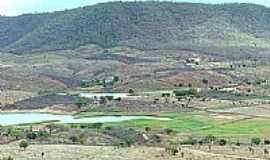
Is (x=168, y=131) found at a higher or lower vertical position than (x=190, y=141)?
higher

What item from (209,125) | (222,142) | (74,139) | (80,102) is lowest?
(222,142)

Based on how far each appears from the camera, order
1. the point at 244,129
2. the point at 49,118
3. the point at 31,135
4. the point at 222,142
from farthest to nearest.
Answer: the point at 49,118 → the point at 244,129 → the point at 31,135 → the point at 222,142

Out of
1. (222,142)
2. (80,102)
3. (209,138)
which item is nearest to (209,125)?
(209,138)

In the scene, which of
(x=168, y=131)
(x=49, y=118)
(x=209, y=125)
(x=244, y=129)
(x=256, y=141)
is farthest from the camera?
(x=49, y=118)

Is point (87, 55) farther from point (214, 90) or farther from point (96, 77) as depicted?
point (214, 90)

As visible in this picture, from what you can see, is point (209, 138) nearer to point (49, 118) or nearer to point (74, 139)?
point (74, 139)

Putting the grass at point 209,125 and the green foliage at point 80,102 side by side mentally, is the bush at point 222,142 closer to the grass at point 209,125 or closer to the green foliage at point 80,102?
the grass at point 209,125

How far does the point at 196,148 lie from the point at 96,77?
93.0m

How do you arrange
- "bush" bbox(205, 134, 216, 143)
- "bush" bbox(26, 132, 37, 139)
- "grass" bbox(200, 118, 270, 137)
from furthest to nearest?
"grass" bbox(200, 118, 270, 137) < "bush" bbox(26, 132, 37, 139) < "bush" bbox(205, 134, 216, 143)

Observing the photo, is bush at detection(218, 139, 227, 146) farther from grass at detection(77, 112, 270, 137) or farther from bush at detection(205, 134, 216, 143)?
grass at detection(77, 112, 270, 137)

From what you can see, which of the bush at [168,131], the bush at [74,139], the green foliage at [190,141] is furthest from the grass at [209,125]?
the bush at [74,139]

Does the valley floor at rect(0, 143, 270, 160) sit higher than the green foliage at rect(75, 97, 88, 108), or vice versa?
the green foliage at rect(75, 97, 88, 108)

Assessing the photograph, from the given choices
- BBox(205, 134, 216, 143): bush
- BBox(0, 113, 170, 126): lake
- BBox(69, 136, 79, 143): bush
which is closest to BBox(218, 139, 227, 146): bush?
BBox(205, 134, 216, 143): bush

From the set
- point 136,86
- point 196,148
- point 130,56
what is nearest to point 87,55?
point 130,56
